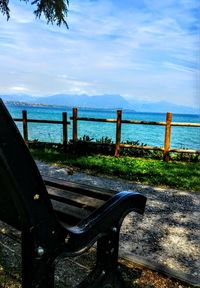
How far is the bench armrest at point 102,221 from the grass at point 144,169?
4768mm

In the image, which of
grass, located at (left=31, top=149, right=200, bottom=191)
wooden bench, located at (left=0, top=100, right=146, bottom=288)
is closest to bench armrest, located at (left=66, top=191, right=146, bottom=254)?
wooden bench, located at (left=0, top=100, right=146, bottom=288)

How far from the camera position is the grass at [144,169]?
6.92 metres

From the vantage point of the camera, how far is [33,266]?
4.66ft

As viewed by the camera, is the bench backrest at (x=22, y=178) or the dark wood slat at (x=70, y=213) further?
the dark wood slat at (x=70, y=213)

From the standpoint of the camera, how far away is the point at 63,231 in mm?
1504

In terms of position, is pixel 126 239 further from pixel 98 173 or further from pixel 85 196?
pixel 98 173

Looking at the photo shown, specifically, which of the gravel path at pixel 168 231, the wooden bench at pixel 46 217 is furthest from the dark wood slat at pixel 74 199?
the gravel path at pixel 168 231

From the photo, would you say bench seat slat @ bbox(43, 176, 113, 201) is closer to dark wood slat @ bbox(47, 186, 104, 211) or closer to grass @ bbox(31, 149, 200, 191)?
dark wood slat @ bbox(47, 186, 104, 211)

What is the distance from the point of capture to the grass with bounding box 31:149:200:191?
6.92 m

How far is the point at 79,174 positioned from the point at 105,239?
5561mm

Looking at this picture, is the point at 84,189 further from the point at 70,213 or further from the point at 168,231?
the point at 168,231

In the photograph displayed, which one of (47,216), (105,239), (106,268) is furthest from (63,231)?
(106,268)

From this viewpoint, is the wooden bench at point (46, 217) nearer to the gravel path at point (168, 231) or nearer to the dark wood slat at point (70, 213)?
the dark wood slat at point (70, 213)

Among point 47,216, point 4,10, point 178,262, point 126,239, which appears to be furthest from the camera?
point 4,10
